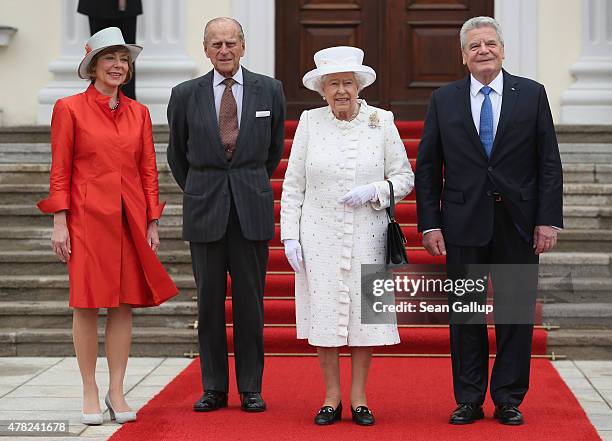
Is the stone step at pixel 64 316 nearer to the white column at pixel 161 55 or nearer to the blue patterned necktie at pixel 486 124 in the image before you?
the white column at pixel 161 55

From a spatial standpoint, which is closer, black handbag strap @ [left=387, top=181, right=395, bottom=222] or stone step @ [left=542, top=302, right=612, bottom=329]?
black handbag strap @ [left=387, top=181, right=395, bottom=222]

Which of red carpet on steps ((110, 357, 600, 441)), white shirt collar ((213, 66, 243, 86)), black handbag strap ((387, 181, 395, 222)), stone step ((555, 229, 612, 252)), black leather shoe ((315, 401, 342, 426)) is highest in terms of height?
white shirt collar ((213, 66, 243, 86))

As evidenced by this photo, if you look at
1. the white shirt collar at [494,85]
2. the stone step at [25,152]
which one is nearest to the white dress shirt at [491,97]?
the white shirt collar at [494,85]

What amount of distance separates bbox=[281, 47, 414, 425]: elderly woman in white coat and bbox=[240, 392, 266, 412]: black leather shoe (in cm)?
41

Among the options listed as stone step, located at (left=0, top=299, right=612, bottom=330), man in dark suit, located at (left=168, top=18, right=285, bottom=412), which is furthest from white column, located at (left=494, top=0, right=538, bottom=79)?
man in dark suit, located at (left=168, top=18, right=285, bottom=412)

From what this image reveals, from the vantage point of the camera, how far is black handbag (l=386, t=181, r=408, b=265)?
5.54 m

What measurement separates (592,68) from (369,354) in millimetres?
4968

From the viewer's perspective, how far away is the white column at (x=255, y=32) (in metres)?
10.1

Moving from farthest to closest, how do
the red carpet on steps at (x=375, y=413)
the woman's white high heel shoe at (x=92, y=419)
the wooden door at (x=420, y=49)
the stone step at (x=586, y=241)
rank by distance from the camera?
the wooden door at (x=420, y=49) → the stone step at (x=586, y=241) → the woman's white high heel shoe at (x=92, y=419) → the red carpet on steps at (x=375, y=413)

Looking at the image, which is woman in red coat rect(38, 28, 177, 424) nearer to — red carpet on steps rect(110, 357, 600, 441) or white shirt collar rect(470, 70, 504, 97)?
red carpet on steps rect(110, 357, 600, 441)

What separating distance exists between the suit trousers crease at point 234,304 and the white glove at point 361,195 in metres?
0.71

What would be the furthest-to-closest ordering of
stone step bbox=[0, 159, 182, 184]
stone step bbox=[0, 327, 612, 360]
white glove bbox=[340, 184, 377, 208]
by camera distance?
stone step bbox=[0, 159, 182, 184] → stone step bbox=[0, 327, 612, 360] → white glove bbox=[340, 184, 377, 208]

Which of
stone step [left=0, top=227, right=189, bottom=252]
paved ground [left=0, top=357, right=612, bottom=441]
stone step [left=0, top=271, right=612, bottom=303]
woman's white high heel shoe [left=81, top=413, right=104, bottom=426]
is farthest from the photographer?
stone step [left=0, top=227, right=189, bottom=252]

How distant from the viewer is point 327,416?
559cm
